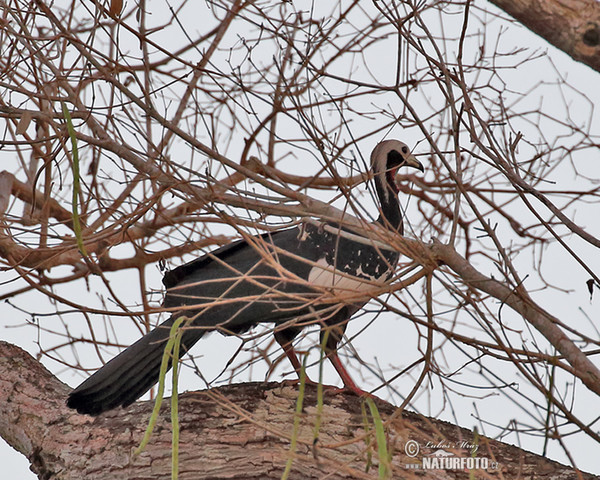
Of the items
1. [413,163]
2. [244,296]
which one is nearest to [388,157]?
[413,163]

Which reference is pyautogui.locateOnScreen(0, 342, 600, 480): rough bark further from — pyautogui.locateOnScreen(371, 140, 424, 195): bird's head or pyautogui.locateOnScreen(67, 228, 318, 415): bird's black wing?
pyautogui.locateOnScreen(371, 140, 424, 195): bird's head

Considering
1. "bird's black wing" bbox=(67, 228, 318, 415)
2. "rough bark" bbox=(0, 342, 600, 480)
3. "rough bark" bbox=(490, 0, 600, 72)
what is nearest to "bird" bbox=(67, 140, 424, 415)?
"bird's black wing" bbox=(67, 228, 318, 415)

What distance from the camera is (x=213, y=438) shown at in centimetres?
295

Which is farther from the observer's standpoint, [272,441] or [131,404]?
[131,404]

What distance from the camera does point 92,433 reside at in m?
3.04

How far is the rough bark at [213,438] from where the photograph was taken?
287 centimetres

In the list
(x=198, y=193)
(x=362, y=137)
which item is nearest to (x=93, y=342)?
(x=198, y=193)

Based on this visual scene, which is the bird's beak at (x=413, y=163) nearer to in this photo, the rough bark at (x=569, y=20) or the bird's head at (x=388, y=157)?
the bird's head at (x=388, y=157)

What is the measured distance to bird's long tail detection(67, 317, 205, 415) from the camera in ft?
9.87

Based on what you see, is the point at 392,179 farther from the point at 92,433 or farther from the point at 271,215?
the point at 92,433

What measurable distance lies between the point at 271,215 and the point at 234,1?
1.28m

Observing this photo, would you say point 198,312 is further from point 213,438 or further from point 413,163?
point 413,163

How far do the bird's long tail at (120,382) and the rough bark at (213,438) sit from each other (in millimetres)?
94

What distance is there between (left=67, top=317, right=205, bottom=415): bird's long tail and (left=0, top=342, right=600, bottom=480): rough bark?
0.09 meters
